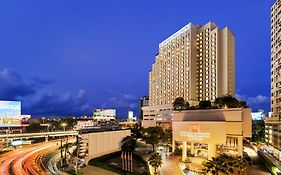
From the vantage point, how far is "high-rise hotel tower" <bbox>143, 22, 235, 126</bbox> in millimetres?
140250

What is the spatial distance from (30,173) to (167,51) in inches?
5080

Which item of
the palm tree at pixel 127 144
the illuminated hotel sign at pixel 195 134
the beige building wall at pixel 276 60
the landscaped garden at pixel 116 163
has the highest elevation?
the beige building wall at pixel 276 60

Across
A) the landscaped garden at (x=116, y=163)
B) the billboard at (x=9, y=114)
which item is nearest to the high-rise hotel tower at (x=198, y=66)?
the landscaped garden at (x=116, y=163)

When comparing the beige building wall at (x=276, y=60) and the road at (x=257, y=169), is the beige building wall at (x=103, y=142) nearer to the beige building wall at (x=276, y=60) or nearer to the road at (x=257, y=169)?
the road at (x=257, y=169)

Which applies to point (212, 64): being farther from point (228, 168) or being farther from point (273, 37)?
point (228, 168)

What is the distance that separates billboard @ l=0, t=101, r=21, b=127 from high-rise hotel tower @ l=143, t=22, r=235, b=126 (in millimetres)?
76117

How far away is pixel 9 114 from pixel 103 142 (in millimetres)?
44561

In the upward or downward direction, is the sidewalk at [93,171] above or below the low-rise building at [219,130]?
below

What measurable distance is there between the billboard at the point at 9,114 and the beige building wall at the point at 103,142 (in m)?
42.3

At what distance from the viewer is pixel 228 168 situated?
39.1 m

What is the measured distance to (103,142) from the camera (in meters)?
72.9

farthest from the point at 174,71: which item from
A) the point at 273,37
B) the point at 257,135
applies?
the point at 273,37

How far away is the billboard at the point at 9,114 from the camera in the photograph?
95312 millimetres

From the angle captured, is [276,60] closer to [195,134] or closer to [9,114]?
[195,134]
